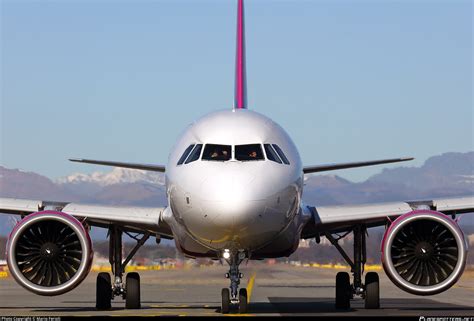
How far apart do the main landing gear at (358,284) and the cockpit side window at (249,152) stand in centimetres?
577

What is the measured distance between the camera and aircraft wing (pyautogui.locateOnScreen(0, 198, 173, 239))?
24.4m

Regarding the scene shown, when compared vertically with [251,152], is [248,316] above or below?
below

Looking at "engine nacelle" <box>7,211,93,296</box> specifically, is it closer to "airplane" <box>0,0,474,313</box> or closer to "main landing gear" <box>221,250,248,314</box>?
"airplane" <box>0,0,474,313</box>

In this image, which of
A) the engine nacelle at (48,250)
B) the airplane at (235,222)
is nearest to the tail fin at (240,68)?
the airplane at (235,222)

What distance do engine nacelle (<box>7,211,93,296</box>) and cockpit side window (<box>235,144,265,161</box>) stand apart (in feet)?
14.0

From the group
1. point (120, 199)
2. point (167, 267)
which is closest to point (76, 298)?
point (167, 267)

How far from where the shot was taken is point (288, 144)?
2214cm

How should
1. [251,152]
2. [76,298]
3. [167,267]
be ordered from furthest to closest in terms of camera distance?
[167,267]
[76,298]
[251,152]

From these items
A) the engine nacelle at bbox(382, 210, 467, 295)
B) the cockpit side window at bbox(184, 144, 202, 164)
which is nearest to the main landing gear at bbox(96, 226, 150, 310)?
the cockpit side window at bbox(184, 144, 202, 164)

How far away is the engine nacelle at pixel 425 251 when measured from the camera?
73.6ft

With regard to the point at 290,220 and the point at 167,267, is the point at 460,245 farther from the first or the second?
the point at 167,267

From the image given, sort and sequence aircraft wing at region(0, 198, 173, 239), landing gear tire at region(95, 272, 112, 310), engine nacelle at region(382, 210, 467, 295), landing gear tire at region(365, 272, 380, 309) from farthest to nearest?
1. landing gear tire at region(365, 272, 380, 309)
2. landing gear tire at region(95, 272, 112, 310)
3. aircraft wing at region(0, 198, 173, 239)
4. engine nacelle at region(382, 210, 467, 295)

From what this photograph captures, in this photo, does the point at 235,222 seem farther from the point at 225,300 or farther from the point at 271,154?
the point at 225,300

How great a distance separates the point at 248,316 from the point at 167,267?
4844 centimetres
